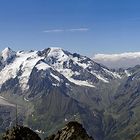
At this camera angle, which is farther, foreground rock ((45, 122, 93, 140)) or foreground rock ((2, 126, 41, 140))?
foreground rock ((45, 122, 93, 140))

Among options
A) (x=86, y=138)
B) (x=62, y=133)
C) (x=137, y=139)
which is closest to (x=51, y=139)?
(x=62, y=133)

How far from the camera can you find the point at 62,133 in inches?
3305

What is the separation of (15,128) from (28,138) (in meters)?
3.24

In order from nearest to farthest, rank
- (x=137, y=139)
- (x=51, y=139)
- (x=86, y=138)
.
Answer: (x=86, y=138) → (x=51, y=139) → (x=137, y=139)

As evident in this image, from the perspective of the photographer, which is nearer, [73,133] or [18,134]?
[18,134]

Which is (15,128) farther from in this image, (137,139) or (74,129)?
(137,139)

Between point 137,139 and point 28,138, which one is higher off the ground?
point 28,138

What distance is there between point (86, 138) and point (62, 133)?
20.2 ft

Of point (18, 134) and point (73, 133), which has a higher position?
point (18, 134)

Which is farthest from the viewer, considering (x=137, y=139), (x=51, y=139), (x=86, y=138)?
(x=137, y=139)

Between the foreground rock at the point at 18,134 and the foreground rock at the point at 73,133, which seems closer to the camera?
the foreground rock at the point at 18,134

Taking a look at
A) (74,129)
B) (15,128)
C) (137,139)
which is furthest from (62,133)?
(137,139)

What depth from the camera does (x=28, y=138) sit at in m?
81.6

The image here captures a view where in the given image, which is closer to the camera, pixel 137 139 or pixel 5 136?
pixel 5 136
